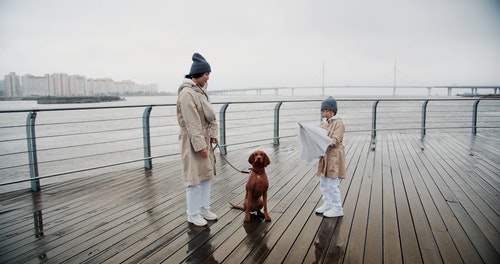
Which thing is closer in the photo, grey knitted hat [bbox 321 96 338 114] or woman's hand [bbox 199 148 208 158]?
woman's hand [bbox 199 148 208 158]

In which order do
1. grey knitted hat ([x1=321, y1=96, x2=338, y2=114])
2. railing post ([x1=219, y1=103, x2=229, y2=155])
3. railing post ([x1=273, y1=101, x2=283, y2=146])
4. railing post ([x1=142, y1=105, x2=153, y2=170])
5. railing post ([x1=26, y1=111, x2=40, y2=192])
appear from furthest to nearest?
railing post ([x1=273, y1=101, x2=283, y2=146]) < railing post ([x1=219, y1=103, x2=229, y2=155]) < railing post ([x1=142, y1=105, x2=153, y2=170]) < railing post ([x1=26, y1=111, x2=40, y2=192]) < grey knitted hat ([x1=321, y1=96, x2=338, y2=114])

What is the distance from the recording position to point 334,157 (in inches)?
123

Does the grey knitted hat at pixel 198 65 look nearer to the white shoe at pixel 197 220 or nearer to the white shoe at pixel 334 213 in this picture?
the white shoe at pixel 197 220

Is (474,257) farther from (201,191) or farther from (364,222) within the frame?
(201,191)

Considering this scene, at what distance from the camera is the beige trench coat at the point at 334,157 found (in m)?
3.09

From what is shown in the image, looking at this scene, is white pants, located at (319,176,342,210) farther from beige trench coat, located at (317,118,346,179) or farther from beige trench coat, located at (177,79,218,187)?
beige trench coat, located at (177,79,218,187)

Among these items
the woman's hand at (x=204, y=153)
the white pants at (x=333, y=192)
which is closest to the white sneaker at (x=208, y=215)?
the woman's hand at (x=204, y=153)

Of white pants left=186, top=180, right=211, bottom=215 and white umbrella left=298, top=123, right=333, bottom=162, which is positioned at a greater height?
white umbrella left=298, top=123, right=333, bottom=162

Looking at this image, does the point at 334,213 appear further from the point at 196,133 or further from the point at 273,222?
the point at 196,133

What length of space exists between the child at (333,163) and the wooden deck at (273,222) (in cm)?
14

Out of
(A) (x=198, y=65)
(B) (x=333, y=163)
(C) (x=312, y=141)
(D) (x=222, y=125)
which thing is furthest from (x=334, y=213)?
(D) (x=222, y=125)

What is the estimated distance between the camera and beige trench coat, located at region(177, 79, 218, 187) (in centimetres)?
279

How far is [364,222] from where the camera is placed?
9.89ft

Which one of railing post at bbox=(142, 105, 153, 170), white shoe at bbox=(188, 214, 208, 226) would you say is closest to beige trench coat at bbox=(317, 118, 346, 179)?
white shoe at bbox=(188, 214, 208, 226)
